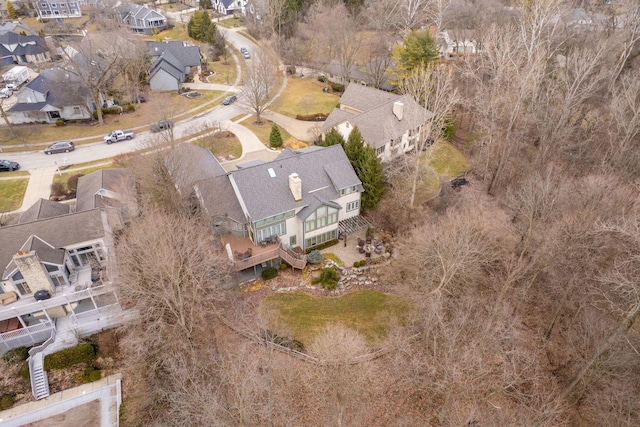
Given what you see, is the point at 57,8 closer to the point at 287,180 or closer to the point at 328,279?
the point at 287,180

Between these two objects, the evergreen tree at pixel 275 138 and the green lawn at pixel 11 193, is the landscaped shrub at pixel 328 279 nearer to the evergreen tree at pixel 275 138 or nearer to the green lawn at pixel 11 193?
the evergreen tree at pixel 275 138

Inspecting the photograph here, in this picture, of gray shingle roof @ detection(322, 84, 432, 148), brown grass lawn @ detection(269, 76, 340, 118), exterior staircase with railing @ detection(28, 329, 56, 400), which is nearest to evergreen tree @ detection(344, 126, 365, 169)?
gray shingle roof @ detection(322, 84, 432, 148)

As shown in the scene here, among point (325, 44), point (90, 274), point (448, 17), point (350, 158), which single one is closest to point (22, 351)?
point (90, 274)

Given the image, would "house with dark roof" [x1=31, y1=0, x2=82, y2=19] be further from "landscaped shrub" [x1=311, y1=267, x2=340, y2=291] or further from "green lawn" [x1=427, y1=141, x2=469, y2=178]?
"landscaped shrub" [x1=311, y1=267, x2=340, y2=291]

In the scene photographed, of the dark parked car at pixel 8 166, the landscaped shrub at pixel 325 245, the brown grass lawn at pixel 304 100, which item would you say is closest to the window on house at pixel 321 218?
the landscaped shrub at pixel 325 245

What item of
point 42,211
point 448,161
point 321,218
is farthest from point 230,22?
point 321,218

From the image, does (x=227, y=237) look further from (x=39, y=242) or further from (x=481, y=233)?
(x=481, y=233)
